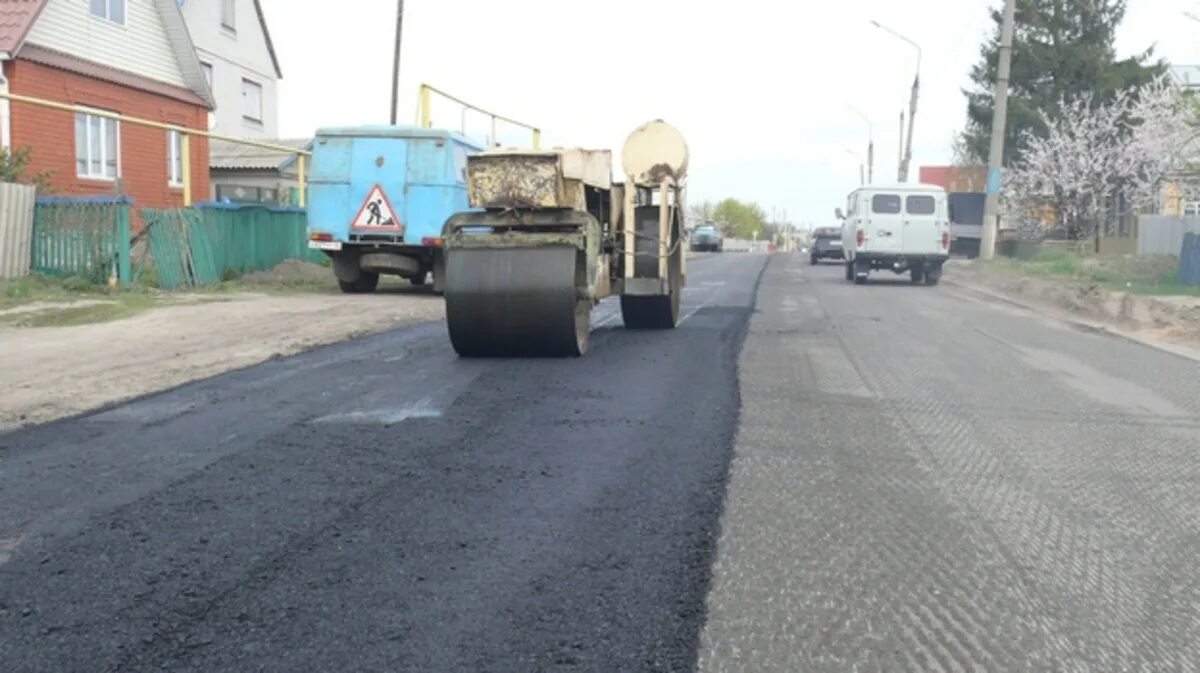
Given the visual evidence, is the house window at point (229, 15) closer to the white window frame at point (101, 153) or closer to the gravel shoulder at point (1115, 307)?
the white window frame at point (101, 153)

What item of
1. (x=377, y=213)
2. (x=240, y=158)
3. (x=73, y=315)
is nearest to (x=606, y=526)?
(x=73, y=315)

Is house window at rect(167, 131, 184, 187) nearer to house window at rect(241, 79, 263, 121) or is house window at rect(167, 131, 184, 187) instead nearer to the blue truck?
the blue truck

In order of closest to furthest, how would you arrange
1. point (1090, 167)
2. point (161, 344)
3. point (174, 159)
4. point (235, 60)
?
point (161, 344) → point (174, 159) → point (235, 60) → point (1090, 167)

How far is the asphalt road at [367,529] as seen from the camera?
4059 mm

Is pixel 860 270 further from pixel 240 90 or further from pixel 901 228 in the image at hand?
pixel 240 90

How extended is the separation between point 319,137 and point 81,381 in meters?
10.7

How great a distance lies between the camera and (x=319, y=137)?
19.9m

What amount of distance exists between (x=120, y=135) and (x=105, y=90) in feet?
9.40

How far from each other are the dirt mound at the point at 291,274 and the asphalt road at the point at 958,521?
1217 cm

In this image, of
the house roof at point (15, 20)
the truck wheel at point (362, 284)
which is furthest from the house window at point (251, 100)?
the truck wheel at point (362, 284)

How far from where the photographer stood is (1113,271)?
2670 cm

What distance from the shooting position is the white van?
27297mm

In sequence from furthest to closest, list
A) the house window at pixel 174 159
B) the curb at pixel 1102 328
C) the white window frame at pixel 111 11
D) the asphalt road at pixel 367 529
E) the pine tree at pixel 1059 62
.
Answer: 1. the pine tree at pixel 1059 62
2. the house window at pixel 174 159
3. the white window frame at pixel 111 11
4. the curb at pixel 1102 328
5. the asphalt road at pixel 367 529

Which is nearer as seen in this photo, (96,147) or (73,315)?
(73,315)
